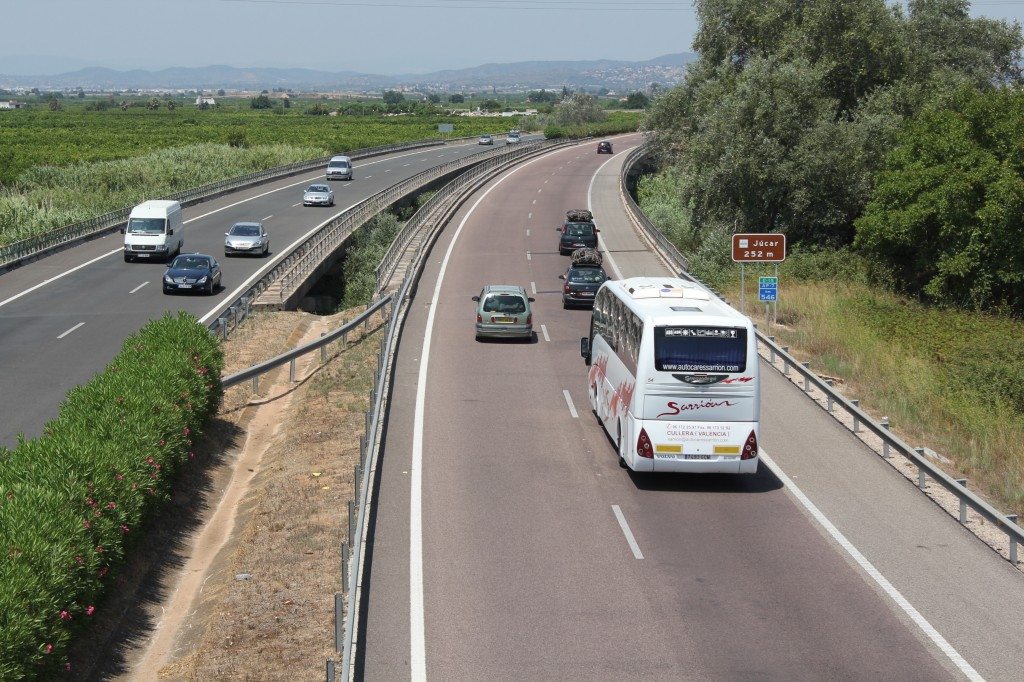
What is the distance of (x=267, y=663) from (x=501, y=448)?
8.95m

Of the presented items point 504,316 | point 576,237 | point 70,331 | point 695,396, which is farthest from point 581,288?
point 695,396

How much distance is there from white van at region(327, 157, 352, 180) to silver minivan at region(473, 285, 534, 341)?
5644cm

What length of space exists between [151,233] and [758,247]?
27.5m

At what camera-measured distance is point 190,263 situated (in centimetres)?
4097

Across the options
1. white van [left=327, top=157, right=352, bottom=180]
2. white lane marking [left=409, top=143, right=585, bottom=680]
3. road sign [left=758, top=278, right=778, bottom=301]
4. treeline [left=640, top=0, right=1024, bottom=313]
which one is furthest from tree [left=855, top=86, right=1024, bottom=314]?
white van [left=327, top=157, right=352, bottom=180]

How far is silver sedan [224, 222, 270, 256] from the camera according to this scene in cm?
4962

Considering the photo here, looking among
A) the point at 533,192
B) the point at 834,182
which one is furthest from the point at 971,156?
the point at 533,192

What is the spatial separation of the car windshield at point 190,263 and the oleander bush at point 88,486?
57.5 feet

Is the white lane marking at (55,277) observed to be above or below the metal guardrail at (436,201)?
below

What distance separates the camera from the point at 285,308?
131 feet

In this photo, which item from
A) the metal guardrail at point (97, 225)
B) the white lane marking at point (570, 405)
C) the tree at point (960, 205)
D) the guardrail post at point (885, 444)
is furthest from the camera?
the metal guardrail at point (97, 225)

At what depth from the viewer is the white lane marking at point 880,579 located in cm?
1273

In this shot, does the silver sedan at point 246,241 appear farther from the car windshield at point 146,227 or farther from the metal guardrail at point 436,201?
the metal guardrail at point 436,201

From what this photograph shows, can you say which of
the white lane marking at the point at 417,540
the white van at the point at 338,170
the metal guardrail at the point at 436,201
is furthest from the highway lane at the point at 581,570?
the white van at the point at 338,170
